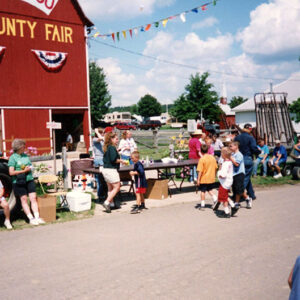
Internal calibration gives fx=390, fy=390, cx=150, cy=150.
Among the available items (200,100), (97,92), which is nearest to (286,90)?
(200,100)

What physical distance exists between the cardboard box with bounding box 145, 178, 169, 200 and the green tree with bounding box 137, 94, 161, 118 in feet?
358

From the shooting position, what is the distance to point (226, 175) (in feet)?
27.1

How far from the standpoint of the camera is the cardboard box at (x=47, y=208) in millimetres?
8117

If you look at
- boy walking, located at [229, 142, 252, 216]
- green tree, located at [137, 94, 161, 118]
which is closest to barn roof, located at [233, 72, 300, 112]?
boy walking, located at [229, 142, 252, 216]

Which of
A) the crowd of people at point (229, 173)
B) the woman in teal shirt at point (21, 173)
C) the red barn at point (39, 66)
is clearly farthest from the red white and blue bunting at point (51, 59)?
the woman in teal shirt at point (21, 173)

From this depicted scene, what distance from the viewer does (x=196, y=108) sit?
47.6 meters

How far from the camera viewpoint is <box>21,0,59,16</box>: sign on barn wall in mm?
20969

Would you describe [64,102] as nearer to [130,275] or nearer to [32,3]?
[32,3]

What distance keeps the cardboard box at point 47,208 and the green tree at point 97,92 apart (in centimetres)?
5182

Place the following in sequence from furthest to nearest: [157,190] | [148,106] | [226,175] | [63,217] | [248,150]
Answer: [148,106]
[157,190]
[248,150]
[63,217]
[226,175]

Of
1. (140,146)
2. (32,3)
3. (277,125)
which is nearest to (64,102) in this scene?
(32,3)

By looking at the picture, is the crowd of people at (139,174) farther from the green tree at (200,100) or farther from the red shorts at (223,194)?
the green tree at (200,100)

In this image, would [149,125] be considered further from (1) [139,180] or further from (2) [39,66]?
(1) [139,180]

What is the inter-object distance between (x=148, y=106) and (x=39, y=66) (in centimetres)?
9817
